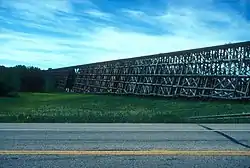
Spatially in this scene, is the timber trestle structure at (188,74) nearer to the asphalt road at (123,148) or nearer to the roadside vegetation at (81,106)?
the roadside vegetation at (81,106)

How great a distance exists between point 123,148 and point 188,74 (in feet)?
93.4

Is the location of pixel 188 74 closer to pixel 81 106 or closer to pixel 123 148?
pixel 81 106

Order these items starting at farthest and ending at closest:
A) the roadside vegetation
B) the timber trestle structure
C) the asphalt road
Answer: the timber trestle structure
the roadside vegetation
the asphalt road

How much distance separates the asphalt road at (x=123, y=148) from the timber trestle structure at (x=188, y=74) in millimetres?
19715

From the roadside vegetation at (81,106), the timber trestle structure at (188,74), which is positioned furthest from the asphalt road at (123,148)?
the timber trestle structure at (188,74)

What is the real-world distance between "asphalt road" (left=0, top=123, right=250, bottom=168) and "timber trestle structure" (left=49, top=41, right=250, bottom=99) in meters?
19.7

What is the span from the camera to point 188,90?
32750 mm

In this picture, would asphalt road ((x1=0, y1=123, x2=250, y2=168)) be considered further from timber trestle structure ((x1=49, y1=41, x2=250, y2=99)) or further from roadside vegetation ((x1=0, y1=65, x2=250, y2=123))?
timber trestle structure ((x1=49, y1=41, x2=250, y2=99))

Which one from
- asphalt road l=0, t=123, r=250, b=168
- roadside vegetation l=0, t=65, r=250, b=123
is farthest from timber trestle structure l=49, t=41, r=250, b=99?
asphalt road l=0, t=123, r=250, b=168

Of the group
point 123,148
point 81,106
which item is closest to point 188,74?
point 81,106

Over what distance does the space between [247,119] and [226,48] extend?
19517 mm

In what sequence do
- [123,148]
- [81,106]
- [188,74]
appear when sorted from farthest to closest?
[188,74], [81,106], [123,148]

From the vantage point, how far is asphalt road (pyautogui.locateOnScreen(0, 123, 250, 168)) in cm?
498

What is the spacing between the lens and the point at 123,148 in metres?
5.91
